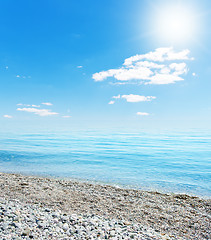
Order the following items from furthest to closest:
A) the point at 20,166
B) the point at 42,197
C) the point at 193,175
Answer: the point at 20,166, the point at 193,175, the point at 42,197

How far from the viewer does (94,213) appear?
681 centimetres

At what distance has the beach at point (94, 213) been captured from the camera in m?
4.91

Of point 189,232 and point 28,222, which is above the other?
point 28,222

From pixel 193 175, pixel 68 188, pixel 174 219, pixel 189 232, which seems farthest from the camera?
pixel 193 175

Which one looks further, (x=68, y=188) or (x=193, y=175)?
(x=193, y=175)

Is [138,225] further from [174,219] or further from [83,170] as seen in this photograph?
[83,170]

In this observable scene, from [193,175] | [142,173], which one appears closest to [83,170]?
[142,173]

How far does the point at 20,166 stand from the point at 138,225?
1376 centimetres

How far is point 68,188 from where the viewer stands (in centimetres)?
998

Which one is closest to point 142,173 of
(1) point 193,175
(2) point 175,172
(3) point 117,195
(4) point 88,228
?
(2) point 175,172

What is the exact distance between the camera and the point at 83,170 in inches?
619

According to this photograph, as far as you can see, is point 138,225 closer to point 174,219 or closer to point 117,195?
point 174,219

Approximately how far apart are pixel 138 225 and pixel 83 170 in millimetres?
10019

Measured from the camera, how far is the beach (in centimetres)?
491
